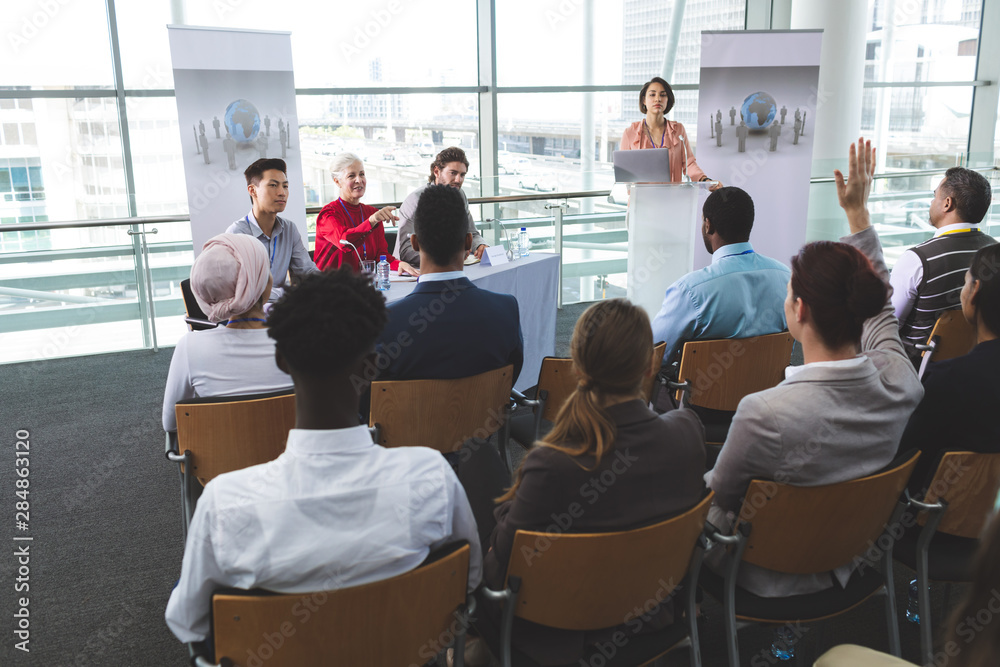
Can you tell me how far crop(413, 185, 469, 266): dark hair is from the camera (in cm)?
263

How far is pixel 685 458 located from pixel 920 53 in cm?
994

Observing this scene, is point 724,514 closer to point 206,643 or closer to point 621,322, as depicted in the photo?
point 621,322

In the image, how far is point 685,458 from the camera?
1.54m

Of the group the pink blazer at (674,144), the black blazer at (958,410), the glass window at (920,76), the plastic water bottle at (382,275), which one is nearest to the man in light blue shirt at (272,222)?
the plastic water bottle at (382,275)

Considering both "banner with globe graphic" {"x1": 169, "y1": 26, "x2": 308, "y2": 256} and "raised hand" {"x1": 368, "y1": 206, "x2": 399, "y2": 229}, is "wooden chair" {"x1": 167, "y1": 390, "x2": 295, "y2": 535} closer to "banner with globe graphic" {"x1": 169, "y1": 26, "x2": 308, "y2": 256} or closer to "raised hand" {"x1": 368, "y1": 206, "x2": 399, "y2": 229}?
"raised hand" {"x1": 368, "y1": 206, "x2": 399, "y2": 229}

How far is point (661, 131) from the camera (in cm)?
547

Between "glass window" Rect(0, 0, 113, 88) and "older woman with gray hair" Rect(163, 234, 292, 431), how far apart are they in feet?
17.9

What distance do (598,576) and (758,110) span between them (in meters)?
5.41

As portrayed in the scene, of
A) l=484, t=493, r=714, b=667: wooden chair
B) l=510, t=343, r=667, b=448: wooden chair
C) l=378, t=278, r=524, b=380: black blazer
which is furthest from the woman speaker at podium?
l=484, t=493, r=714, b=667: wooden chair

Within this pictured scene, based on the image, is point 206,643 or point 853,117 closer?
point 206,643

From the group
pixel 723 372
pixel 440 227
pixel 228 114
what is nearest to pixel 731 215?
pixel 723 372

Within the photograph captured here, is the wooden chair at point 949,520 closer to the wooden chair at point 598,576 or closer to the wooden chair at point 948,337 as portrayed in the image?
the wooden chair at point 598,576

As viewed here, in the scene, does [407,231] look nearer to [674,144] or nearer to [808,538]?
[674,144]

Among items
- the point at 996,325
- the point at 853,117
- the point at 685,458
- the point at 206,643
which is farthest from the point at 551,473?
the point at 853,117
